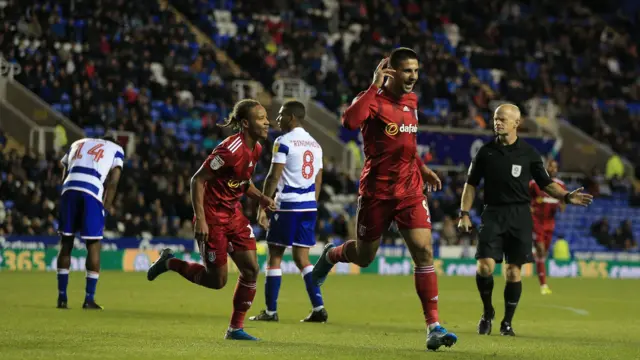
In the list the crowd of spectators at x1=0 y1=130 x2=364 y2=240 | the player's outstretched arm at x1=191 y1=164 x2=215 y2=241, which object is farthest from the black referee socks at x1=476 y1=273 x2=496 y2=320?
the crowd of spectators at x1=0 y1=130 x2=364 y2=240

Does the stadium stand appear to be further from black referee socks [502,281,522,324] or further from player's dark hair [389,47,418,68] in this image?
player's dark hair [389,47,418,68]

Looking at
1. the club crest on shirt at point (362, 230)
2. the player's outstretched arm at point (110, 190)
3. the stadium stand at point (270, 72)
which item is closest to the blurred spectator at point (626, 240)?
the stadium stand at point (270, 72)

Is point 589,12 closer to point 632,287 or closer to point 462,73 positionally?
point 462,73

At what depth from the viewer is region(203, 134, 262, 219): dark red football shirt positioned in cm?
1075

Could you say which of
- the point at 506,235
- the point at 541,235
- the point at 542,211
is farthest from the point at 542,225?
the point at 506,235

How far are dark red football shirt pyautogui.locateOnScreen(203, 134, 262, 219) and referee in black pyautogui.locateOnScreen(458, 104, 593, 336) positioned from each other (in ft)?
9.32

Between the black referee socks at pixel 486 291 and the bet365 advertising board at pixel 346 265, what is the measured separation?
46.6ft

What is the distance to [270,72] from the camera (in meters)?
37.1

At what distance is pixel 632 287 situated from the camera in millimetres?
25719

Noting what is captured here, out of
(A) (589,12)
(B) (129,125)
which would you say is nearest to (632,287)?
(B) (129,125)

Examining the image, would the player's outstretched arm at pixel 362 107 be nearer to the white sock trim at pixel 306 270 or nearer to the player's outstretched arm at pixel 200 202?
the player's outstretched arm at pixel 200 202

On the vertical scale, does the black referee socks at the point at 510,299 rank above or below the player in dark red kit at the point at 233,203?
below

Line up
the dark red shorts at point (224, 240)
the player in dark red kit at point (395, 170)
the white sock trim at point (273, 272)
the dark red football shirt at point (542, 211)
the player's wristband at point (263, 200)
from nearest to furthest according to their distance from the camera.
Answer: the player in dark red kit at point (395, 170)
the dark red shorts at point (224, 240)
the player's wristband at point (263, 200)
the white sock trim at point (273, 272)
the dark red football shirt at point (542, 211)

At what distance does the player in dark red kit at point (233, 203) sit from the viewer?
35.3 feet
